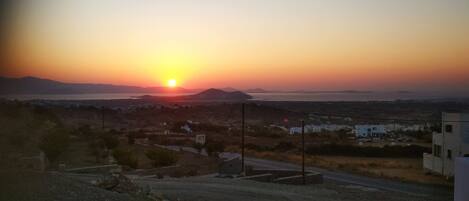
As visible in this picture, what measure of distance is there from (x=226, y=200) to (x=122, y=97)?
40385 millimetres

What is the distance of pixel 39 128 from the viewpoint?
34.5m

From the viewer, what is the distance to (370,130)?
66812mm

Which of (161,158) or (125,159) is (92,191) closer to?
(125,159)

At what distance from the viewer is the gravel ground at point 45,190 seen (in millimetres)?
9125

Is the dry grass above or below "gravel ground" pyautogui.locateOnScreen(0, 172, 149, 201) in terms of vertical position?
below

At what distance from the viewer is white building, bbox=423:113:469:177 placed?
1364 inches

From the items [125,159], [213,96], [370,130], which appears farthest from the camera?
[370,130]

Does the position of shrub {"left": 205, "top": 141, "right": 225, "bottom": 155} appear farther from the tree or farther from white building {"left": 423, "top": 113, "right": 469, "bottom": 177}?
the tree

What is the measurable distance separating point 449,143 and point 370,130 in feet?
102

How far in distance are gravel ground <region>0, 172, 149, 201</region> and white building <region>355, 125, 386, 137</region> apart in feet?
189

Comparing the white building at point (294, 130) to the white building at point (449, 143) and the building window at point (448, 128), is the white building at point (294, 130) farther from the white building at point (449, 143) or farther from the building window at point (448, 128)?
the building window at point (448, 128)

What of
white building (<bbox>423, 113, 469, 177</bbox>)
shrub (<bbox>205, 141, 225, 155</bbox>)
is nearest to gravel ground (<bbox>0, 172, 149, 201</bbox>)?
white building (<bbox>423, 113, 469, 177</bbox>)

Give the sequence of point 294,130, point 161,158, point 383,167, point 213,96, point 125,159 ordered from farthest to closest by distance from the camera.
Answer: point 294,130, point 213,96, point 383,167, point 161,158, point 125,159

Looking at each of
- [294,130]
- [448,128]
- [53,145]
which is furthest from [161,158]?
[294,130]
